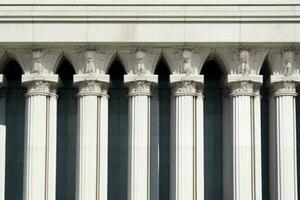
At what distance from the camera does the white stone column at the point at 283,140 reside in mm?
43250

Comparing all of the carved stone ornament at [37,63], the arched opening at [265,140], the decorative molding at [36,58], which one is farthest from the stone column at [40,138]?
the arched opening at [265,140]

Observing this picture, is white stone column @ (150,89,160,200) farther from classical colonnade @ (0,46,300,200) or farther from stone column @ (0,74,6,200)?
stone column @ (0,74,6,200)

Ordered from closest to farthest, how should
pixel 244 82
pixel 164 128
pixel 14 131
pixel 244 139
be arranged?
pixel 244 139
pixel 244 82
pixel 164 128
pixel 14 131

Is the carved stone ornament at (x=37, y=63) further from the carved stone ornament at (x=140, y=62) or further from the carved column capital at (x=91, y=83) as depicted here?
the carved stone ornament at (x=140, y=62)

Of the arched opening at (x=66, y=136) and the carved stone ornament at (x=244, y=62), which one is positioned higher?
the carved stone ornament at (x=244, y=62)

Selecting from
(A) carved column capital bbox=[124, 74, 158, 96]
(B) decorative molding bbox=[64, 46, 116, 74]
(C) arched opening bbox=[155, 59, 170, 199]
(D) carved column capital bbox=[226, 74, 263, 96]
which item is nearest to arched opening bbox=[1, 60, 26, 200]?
(B) decorative molding bbox=[64, 46, 116, 74]

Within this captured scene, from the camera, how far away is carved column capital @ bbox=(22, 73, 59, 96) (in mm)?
44031

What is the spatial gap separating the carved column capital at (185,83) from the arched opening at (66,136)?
6.16 metres

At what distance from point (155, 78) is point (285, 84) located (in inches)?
265

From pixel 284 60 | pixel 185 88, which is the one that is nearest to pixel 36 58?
pixel 185 88

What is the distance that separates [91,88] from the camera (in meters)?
44.0

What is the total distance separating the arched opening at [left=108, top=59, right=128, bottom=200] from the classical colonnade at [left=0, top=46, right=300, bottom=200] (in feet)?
8.49

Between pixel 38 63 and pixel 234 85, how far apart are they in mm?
10232
